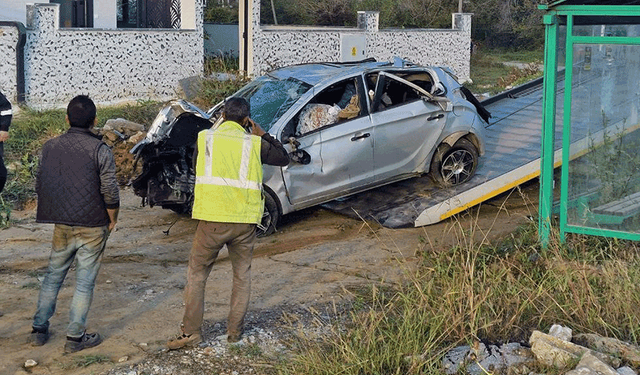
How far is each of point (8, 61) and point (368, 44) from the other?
872 cm

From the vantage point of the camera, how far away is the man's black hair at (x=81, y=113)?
255 inches

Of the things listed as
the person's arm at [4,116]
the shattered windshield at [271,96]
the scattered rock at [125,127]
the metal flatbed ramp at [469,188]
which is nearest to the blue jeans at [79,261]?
the person's arm at [4,116]

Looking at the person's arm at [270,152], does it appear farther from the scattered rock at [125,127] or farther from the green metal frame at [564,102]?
the scattered rock at [125,127]

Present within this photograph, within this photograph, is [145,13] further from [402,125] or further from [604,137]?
[604,137]

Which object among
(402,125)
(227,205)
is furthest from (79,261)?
(402,125)

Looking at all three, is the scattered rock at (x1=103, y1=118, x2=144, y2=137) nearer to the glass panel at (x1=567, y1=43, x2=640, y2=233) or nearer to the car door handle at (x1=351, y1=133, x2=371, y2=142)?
the car door handle at (x1=351, y1=133, x2=371, y2=142)

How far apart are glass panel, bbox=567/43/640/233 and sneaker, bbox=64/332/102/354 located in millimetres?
4266

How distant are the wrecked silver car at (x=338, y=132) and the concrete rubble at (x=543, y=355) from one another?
425 centimetres

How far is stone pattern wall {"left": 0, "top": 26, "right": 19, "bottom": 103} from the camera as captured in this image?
16.1 metres

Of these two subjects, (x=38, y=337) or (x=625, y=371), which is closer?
(x=625, y=371)

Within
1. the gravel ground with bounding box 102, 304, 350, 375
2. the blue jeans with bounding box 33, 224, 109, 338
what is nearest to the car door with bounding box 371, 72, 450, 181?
the gravel ground with bounding box 102, 304, 350, 375

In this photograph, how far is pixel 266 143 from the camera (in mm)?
6617

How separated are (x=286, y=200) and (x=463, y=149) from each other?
2482mm

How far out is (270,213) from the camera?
A: 995 centimetres
